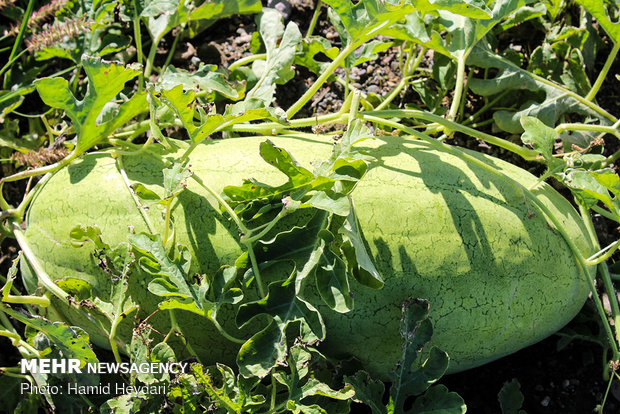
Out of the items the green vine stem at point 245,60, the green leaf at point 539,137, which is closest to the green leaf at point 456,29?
the green leaf at point 539,137

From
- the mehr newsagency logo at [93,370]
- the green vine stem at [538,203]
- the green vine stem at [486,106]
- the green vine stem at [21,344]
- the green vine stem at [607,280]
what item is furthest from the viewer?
the green vine stem at [486,106]

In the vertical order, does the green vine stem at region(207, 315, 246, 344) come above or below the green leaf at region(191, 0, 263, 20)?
below

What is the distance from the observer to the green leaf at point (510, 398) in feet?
7.60

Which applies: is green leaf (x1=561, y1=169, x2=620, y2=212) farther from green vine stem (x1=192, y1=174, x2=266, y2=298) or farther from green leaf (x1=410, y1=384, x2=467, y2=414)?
green vine stem (x1=192, y1=174, x2=266, y2=298)

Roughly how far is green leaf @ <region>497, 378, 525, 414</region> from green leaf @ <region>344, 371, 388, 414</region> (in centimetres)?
54

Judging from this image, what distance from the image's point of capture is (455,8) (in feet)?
6.28

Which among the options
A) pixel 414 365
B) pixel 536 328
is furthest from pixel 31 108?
pixel 536 328

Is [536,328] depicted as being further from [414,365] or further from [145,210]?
[145,210]

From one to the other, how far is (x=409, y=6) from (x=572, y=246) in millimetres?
1019

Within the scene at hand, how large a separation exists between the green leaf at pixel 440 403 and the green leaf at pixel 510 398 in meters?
0.42

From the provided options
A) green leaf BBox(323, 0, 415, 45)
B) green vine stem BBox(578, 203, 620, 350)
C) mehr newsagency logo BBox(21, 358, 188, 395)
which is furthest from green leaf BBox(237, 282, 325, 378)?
green vine stem BBox(578, 203, 620, 350)

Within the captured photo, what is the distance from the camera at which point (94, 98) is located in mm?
1987

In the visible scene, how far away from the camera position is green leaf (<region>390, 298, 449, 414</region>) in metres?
1.93

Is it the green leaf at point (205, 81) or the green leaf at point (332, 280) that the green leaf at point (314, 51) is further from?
the green leaf at point (332, 280)
